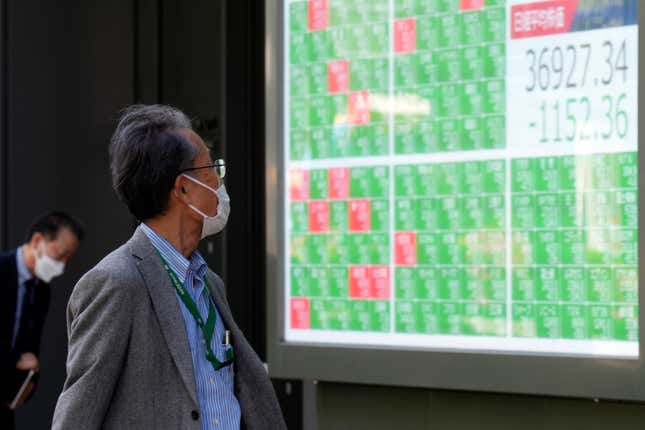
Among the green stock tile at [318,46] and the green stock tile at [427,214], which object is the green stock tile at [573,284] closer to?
the green stock tile at [427,214]

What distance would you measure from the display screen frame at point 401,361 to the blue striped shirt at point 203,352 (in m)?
1.44

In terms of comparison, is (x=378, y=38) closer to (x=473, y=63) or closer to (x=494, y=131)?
(x=473, y=63)

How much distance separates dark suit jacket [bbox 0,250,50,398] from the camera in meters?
6.19

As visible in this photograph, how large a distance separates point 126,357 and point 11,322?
Result: 3466mm

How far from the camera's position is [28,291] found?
632 centimetres

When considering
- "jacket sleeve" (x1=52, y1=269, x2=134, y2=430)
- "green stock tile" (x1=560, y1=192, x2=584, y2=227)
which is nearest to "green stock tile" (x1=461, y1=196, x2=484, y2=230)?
"green stock tile" (x1=560, y1=192, x2=584, y2=227)

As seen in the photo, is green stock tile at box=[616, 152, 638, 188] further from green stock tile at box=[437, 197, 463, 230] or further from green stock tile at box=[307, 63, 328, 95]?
green stock tile at box=[307, 63, 328, 95]

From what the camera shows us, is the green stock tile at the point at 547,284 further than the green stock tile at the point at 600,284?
Yes

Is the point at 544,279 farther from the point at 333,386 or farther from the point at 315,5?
the point at 315,5

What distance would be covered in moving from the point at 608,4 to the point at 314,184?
1.39 metres

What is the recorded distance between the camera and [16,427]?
7086 millimetres

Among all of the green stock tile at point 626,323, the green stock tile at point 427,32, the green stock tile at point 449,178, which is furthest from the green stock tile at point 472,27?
the green stock tile at point 626,323

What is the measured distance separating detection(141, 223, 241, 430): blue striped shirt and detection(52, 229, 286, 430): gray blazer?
60 mm

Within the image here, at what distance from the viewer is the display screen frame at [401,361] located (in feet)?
13.4
